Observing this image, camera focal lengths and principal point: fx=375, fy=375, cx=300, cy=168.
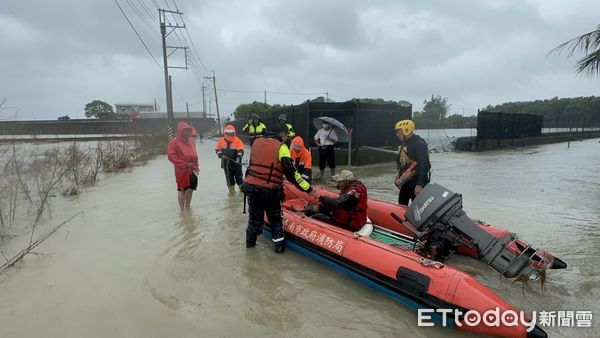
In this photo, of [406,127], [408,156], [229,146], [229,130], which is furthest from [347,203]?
[229,146]

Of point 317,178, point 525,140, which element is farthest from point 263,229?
point 525,140

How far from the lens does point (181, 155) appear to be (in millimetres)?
5934

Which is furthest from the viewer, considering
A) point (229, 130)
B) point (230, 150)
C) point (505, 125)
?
point (505, 125)

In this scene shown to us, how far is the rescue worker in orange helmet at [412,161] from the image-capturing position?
15.1 feet

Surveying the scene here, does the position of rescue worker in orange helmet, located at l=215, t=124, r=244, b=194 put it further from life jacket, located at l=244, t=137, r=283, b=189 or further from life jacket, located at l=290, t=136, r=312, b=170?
life jacket, located at l=244, t=137, r=283, b=189

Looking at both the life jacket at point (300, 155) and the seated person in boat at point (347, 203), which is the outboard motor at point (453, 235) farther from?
the life jacket at point (300, 155)

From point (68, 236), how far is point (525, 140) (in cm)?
2303

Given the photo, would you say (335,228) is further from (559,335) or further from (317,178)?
(317,178)

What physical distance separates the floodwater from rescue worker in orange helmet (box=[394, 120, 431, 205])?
1.05 m

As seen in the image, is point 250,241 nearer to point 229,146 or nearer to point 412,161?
point 412,161

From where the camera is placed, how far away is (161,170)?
12562 mm

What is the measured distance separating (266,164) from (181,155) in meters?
2.29

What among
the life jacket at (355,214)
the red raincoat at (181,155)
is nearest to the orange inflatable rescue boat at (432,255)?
the life jacket at (355,214)

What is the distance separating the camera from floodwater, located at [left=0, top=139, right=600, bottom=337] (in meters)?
2.97
